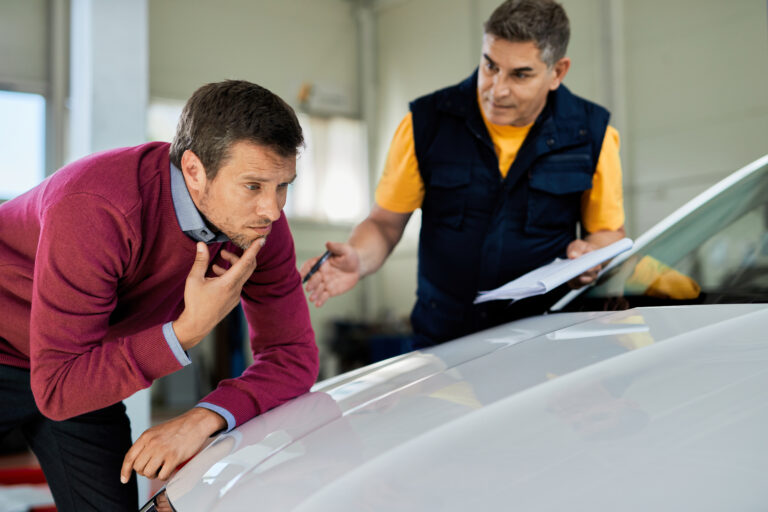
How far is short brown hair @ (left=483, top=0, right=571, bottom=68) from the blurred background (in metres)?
3.61

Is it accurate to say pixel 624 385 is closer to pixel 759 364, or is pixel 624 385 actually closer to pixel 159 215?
pixel 759 364

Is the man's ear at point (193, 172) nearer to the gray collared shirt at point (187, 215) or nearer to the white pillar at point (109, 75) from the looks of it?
the gray collared shirt at point (187, 215)

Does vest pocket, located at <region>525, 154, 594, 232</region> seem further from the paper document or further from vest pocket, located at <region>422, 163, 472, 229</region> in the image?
the paper document

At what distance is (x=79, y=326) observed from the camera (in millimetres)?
1067

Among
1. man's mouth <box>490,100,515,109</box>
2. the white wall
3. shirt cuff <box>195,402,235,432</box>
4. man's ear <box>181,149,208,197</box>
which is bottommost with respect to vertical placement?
shirt cuff <box>195,402,235,432</box>

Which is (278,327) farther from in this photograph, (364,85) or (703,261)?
(364,85)

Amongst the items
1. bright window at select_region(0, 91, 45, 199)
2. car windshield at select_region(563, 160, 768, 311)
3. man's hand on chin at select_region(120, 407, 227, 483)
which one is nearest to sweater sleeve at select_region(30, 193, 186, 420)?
man's hand on chin at select_region(120, 407, 227, 483)

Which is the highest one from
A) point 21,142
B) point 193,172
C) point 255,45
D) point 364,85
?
point 255,45

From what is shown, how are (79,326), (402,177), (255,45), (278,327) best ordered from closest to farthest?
(79,326), (278,327), (402,177), (255,45)

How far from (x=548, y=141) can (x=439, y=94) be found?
35 cm

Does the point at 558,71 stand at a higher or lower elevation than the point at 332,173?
lower

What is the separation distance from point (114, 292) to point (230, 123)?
0.34m

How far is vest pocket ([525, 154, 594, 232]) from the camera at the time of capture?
180 cm

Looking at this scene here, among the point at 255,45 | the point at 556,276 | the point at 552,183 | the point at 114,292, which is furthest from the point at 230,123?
the point at 255,45
